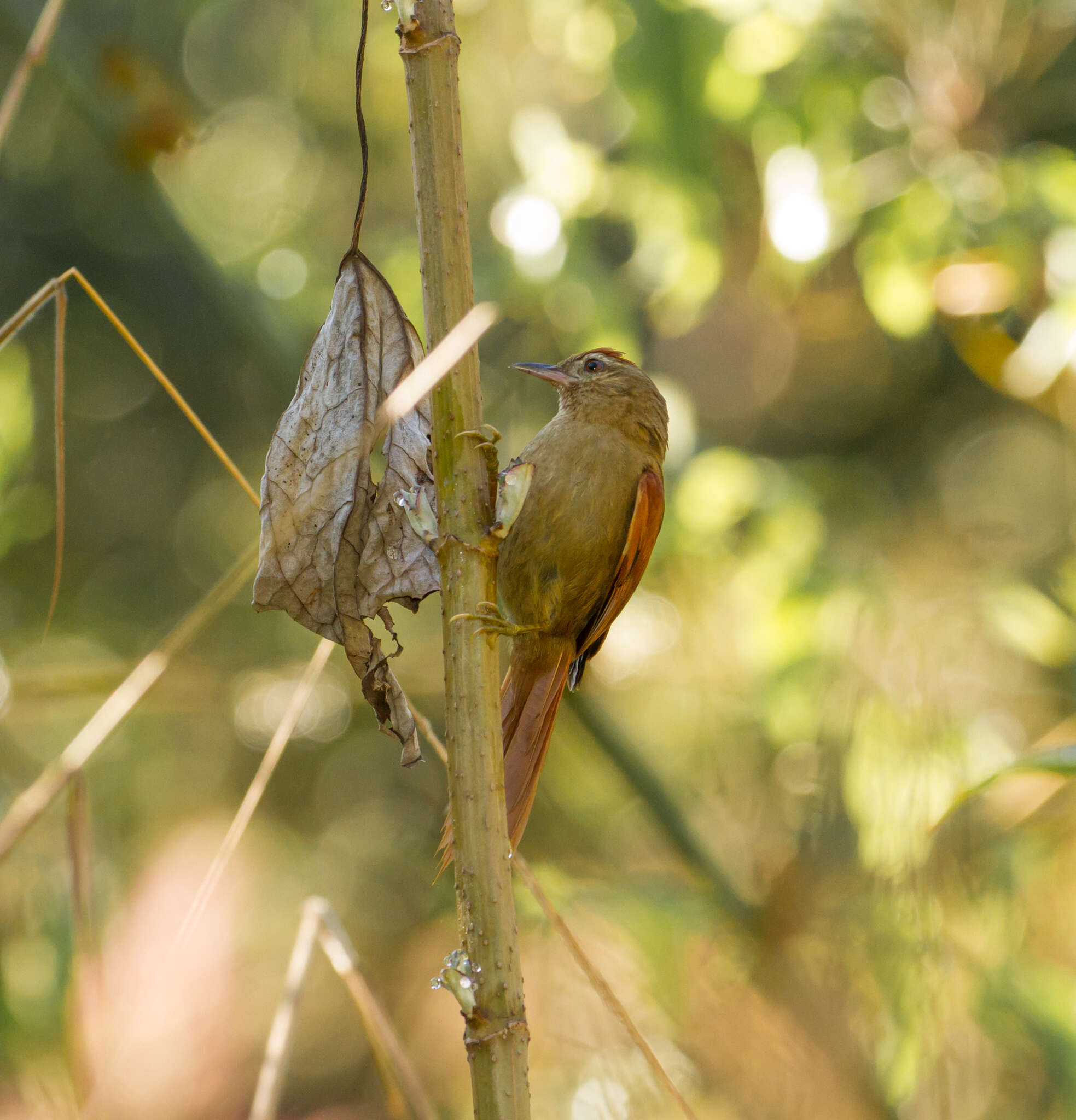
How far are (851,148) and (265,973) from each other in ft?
10.2

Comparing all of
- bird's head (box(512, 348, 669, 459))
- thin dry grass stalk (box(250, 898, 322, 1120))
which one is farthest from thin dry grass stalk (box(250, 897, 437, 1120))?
bird's head (box(512, 348, 669, 459))

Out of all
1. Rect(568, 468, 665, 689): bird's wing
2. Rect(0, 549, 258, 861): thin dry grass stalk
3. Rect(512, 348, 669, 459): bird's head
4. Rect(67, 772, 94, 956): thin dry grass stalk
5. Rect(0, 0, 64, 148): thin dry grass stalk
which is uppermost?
Rect(512, 348, 669, 459): bird's head

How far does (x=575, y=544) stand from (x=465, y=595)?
1.23 metres

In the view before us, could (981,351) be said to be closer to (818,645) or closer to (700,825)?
(818,645)

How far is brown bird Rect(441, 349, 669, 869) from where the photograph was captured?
2.25 m

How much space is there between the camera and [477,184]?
12.2 ft

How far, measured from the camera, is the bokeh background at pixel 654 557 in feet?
8.06

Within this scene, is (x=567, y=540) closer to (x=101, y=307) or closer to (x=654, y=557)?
(x=654, y=557)

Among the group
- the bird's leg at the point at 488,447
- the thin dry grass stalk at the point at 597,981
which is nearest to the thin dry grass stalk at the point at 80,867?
the thin dry grass stalk at the point at 597,981

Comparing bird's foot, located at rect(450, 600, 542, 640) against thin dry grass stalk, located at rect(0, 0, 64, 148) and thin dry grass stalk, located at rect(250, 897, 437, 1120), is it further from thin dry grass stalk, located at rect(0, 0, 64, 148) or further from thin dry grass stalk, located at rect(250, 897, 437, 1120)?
thin dry grass stalk, located at rect(0, 0, 64, 148)

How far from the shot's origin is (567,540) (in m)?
2.33

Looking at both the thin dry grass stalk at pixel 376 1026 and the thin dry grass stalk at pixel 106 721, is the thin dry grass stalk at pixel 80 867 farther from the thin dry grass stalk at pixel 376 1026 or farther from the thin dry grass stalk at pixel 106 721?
the thin dry grass stalk at pixel 376 1026

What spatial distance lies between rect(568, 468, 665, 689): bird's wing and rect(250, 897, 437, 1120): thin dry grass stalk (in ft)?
3.20

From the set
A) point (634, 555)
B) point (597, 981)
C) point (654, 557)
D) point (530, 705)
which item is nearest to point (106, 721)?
point (597, 981)
